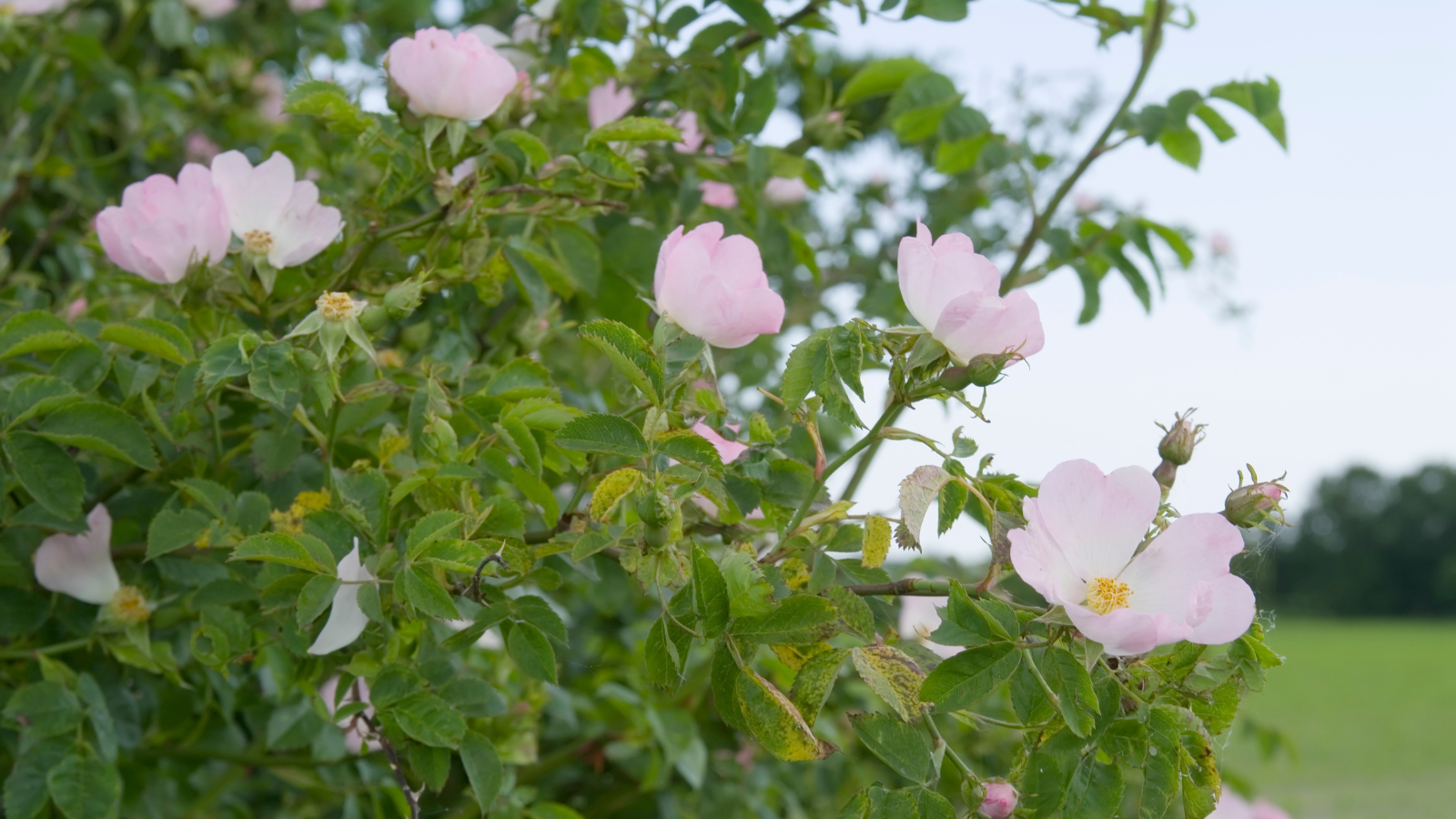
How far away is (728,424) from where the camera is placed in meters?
0.72

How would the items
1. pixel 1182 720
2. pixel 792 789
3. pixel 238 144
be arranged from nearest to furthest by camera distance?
pixel 1182 720, pixel 792 789, pixel 238 144

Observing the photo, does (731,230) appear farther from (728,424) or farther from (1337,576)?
(1337,576)

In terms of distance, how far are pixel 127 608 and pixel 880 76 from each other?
2.99ft

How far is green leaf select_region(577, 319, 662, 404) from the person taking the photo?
0.61m

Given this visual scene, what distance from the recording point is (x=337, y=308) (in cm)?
68

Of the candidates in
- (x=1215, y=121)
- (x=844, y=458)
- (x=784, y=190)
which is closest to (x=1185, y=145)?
(x=1215, y=121)

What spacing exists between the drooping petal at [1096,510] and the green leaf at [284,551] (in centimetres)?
41

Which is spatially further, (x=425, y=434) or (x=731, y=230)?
(x=731, y=230)

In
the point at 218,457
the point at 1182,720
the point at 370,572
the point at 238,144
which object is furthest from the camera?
the point at 238,144

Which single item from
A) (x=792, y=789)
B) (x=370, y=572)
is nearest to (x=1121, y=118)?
(x=370, y=572)

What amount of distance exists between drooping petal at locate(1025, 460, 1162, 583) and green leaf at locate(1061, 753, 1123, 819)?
0.10 meters

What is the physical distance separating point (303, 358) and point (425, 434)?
9cm

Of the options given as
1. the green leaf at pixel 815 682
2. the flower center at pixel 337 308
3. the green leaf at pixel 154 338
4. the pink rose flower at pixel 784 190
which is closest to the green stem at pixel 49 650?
the green leaf at pixel 154 338

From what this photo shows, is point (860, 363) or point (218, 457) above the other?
point (860, 363)
